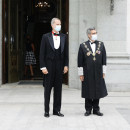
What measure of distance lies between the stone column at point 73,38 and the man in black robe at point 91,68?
432 cm

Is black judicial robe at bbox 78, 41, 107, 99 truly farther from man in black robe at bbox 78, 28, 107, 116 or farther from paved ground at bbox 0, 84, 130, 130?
A: paved ground at bbox 0, 84, 130, 130

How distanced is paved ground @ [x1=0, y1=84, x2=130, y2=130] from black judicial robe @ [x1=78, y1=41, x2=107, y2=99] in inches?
19.5

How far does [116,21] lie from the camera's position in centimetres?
1168

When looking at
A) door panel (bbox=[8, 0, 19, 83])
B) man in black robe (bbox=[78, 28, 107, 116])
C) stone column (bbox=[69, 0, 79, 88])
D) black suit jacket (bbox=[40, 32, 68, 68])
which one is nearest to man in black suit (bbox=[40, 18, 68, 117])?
black suit jacket (bbox=[40, 32, 68, 68])

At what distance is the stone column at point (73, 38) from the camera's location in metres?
→ 12.1

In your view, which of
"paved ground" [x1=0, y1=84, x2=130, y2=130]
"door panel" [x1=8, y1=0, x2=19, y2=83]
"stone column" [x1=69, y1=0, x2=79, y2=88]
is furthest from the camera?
"door panel" [x1=8, y1=0, x2=19, y2=83]

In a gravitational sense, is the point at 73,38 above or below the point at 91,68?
above

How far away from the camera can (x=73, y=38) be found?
481 inches

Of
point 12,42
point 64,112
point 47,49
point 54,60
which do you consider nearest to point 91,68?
point 54,60

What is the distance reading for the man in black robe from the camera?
307 inches

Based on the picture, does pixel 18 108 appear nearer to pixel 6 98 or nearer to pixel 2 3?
pixel 6 98

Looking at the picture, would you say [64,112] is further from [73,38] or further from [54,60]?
[73,38]

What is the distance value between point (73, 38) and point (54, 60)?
179 inches

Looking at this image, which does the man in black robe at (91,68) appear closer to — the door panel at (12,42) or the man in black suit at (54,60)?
the man in black suit at (54,60)
